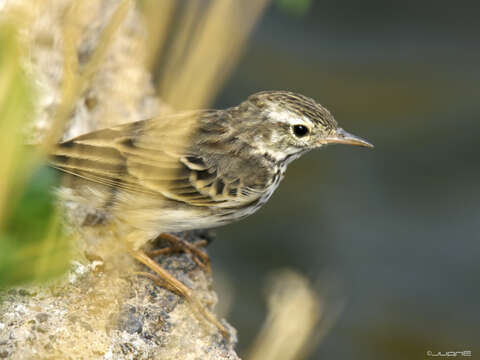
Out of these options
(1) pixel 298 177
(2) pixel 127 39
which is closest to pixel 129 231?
(2) pixel 127 39

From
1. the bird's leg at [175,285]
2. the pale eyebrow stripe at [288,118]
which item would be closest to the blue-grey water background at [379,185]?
the bird's leg at [175,285]

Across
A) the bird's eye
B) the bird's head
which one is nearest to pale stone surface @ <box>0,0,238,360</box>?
the bird's head

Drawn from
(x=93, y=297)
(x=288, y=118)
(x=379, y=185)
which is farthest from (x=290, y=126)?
(x=379, y=185)

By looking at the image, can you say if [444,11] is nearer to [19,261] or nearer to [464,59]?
[464,59]

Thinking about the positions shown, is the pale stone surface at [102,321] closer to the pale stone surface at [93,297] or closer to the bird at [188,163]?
the pale stone surface at [93,297]

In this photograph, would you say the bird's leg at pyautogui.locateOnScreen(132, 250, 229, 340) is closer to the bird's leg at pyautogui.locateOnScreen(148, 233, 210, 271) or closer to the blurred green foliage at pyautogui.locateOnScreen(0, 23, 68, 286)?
the bird's leg at pyautogui.locateOnScreen(148, 233, 210, 271)

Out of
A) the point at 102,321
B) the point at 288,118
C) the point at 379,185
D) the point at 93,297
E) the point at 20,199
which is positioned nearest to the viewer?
the point at 20,199

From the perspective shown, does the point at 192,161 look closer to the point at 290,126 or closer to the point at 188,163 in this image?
the point at 188,163
